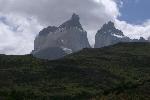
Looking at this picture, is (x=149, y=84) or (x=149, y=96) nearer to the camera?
(x=149, y=96)

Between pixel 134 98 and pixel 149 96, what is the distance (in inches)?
244

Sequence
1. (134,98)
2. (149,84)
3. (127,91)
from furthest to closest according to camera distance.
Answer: (149,84) < (127,91) < (134,98)

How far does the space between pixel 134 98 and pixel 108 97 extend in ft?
26.5

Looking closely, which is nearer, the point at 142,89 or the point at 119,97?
the point at 119,97

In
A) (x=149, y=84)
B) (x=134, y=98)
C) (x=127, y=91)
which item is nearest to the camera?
(x=134, y=98)

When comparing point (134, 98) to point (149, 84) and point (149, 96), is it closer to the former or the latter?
point (149, 96)

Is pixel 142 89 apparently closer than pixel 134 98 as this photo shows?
No

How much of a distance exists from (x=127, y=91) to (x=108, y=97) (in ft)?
29.0

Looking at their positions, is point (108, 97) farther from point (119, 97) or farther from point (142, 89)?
point (142, 89)

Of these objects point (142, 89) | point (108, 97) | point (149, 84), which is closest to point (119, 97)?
point (108, 97)

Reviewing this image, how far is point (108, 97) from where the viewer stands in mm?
122812

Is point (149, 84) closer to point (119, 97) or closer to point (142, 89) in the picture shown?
point (142, 89)

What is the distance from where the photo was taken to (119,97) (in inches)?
4751

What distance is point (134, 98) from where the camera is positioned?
389ft
